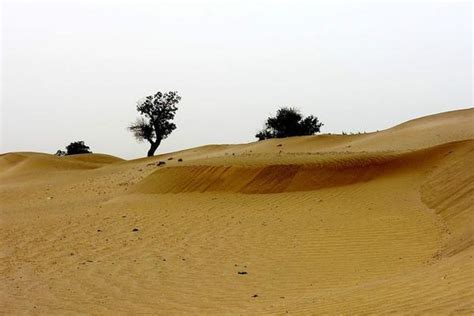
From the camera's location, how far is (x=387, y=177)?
17.1 m

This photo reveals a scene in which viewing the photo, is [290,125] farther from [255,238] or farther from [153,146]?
[255,238]

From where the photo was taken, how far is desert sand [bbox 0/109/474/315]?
676 centimetres

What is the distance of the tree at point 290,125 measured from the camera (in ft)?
155

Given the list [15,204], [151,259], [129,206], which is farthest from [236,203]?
[15,204]

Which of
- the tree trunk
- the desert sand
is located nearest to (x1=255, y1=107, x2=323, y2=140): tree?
the tree trunk

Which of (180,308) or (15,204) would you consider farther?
(15,204)

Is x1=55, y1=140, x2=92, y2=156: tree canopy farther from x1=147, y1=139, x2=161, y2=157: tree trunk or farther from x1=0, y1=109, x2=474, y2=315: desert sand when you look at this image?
x1=0, y1=109, x2=474, y2=315: desert sand

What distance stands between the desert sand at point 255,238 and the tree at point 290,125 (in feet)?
85.6

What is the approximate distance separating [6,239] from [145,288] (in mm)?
5551

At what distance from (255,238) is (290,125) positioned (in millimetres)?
36560

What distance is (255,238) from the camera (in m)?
11.2

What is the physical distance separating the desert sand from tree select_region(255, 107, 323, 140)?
1027 inches

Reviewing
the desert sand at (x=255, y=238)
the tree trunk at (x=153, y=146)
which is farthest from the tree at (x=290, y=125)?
the desert sand at (x=255, y=238)

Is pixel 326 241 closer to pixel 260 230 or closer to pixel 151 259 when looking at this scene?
pixel 260 230
